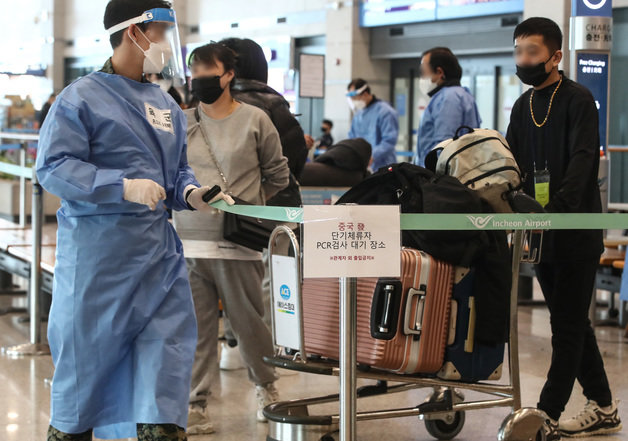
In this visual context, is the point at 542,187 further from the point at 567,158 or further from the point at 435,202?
the point at 435,202

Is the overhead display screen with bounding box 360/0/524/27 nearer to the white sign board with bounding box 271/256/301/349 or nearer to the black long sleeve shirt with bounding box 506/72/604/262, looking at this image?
the black long sleeve shirt with bounding box 506/72/604/262

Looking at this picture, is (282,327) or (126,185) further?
(282,327)

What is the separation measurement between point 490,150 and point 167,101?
46.9 inches

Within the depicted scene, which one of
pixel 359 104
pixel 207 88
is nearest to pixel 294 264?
pixel 207 88

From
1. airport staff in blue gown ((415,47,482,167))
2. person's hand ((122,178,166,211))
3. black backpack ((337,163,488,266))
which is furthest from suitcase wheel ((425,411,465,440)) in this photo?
airport staff in blue gown ((415,47,482,167))

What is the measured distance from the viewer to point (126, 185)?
101 inches

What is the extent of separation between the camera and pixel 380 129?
8.55m

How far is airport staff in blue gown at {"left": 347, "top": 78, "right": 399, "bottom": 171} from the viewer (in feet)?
27.7

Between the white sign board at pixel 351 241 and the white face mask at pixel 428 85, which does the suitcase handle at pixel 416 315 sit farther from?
the white face mask at pixel 428 85

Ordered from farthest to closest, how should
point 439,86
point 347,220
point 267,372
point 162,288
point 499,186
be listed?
point 439,86
point 267,372
point 499,186
point 162,288
point 347,220

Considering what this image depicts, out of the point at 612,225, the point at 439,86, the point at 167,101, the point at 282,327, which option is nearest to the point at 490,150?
the point at 612,225

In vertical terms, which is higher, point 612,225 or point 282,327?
point 612,225

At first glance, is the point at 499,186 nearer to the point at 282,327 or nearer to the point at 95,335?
the point at 282,327

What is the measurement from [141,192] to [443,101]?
3.44 meters
